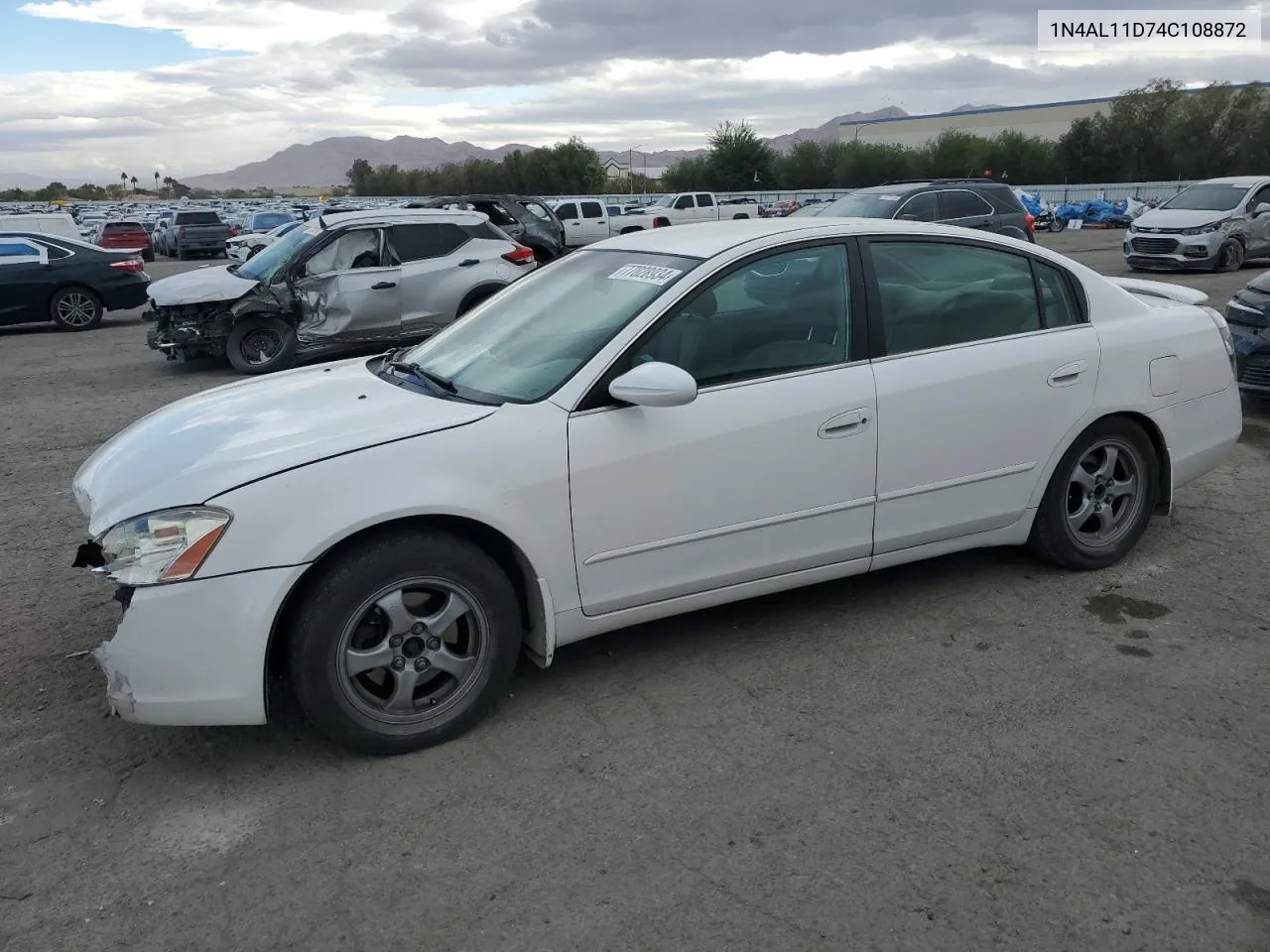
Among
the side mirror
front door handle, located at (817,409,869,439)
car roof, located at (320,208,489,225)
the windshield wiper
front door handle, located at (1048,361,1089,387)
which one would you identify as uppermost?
car roof, located at (320,208,489,225)

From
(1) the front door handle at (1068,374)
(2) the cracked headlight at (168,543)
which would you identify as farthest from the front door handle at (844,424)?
(2) the cracked headlight at (168,543)

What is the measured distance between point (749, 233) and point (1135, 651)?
2.22 m

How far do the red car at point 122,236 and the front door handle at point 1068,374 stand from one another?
3353 cm

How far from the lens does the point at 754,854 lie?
9.56 ft

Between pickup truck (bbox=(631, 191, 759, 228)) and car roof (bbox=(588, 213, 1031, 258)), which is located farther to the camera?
pickup truck (bbox=(631, 191, 759, 228))

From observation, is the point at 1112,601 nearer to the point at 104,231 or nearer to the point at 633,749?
the point at 633,749

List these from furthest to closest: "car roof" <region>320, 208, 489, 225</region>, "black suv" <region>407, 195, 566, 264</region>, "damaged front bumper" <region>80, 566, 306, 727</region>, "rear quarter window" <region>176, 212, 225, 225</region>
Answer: "rear quarter window" <region>176, 212, 225, 225</region> → "black suv" <region>407, 195, 566, 264</region> → "car roof" <region>320, 208, 489, 225</region> → "damaged front bumper" <region>80, 566, 306, 727</region>

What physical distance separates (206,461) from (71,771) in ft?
3.67

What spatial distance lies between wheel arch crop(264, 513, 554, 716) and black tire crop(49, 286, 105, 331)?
48.6 feet

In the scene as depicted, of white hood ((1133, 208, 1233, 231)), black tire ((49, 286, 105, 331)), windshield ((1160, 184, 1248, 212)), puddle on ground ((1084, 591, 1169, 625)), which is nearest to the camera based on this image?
puddle on ground ((1084, 591, 1169, 625))

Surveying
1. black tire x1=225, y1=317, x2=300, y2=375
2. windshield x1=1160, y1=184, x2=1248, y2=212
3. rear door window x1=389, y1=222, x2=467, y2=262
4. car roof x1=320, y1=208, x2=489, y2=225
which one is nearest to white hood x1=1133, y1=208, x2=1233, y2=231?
windshield x1=1160, y1=184, x2=1248, y2=212

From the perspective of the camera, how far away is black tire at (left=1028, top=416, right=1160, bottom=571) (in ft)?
15.3

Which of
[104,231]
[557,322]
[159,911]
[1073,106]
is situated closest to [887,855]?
[159,911]

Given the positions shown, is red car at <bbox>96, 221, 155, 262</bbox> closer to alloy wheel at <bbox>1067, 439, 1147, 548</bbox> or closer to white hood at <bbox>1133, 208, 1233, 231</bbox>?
white hood at <bbox>1133, 208, 1233, 231</bbox>
